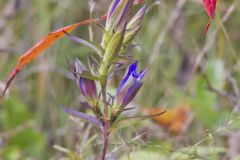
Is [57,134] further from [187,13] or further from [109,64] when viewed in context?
[109,64]

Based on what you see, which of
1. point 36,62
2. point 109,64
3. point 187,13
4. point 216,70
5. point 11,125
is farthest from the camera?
point 36,62

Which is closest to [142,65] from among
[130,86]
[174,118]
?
[174,118]

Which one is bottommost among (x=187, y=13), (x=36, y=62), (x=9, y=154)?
(x=9, y=154)

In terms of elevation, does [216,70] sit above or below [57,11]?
below

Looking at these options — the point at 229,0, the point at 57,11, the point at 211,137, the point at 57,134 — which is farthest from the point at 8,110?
the point at 211,137

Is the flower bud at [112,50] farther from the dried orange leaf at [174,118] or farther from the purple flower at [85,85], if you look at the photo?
the dried orange leaf at [174,118]

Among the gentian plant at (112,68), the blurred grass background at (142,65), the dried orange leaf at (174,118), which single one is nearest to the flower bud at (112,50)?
the gentian plant at (112,68)

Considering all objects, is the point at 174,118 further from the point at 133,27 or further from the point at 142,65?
the point at 133,27
